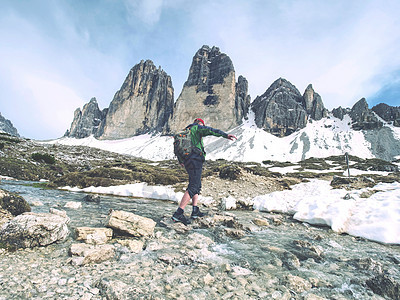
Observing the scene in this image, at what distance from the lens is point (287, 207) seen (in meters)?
9.09

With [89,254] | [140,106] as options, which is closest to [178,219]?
[89,254]

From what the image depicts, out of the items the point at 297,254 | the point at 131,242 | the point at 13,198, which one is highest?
the point at 13,198

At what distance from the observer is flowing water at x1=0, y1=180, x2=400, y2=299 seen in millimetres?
2391

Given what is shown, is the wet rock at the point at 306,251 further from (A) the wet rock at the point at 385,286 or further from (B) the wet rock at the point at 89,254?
(B) the wet rock at the point at 89,254

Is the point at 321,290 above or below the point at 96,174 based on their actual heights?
below

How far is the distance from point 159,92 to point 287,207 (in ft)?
550

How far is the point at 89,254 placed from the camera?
306cm

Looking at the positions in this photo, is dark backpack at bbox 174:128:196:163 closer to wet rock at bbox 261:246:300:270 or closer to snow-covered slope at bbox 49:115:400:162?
wet rock at bbox 261:246:300:270

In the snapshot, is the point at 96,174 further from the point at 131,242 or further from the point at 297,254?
the point at 297,254

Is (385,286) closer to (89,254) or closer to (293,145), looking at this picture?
(89,254)

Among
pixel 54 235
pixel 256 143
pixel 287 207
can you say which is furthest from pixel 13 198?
pixel 256 143

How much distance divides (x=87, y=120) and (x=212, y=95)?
120897 mm

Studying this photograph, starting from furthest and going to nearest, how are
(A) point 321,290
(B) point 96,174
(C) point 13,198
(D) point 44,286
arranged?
(B) point 96,174, (C) point 13,198, (A) point 321,290, (D) point 44,286

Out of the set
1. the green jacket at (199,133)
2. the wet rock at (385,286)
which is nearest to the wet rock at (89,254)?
the green jacket at (199,133)
